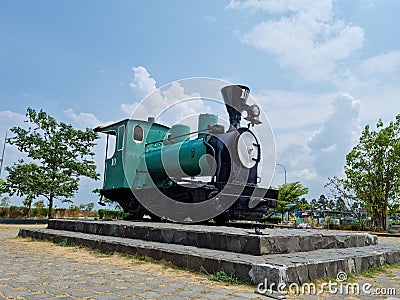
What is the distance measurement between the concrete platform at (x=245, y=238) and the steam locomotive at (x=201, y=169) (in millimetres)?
1896

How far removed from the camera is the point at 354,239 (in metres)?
6.76

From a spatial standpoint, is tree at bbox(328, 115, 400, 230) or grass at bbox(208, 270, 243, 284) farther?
tree at bbox(328, 115, 400, 230)

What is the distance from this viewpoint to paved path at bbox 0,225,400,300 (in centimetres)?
373

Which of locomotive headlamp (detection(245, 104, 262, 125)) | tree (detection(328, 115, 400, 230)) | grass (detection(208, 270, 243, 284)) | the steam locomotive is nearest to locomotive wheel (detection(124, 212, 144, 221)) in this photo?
the steam locomotive

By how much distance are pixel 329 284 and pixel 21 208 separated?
1056 inches

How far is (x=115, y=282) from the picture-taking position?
14.1ft

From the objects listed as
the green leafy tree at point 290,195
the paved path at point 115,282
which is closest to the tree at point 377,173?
the green leafy tree at point 290,195

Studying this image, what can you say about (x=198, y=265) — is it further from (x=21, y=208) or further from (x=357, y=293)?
(x=21, y=208)

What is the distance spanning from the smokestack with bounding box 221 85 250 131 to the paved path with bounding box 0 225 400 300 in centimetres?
449

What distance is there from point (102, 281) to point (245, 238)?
6.65ft

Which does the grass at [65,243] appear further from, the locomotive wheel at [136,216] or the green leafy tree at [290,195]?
the green leafy tree at [290,195]

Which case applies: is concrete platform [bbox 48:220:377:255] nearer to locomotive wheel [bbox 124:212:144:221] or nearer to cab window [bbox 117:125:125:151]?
locomotive wheel [bbox 124:212:144:221]

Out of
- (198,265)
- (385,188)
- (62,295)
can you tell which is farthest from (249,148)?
(385,188)

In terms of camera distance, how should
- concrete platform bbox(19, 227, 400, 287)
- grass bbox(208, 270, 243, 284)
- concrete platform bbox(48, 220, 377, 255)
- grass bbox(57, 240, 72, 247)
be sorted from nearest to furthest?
concrete platform bbox(19, 227, 400, 287) < grass bbox(208, 270, 243, 284) < concrete platform bbox(48, 220, 377, 255) < grass bbox(57, 240, 72, 247)
